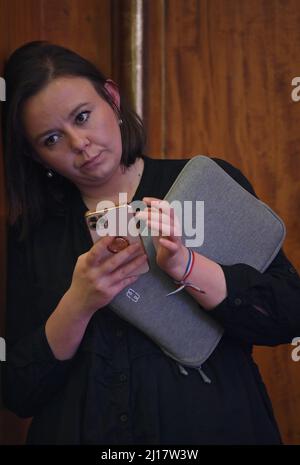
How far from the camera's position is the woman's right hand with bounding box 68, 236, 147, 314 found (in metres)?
0.80

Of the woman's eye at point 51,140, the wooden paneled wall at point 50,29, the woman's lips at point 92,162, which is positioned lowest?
the woman's lips at point 92,162

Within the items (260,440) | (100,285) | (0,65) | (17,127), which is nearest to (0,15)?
(0,65)

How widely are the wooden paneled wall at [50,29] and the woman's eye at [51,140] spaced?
5.1 inches

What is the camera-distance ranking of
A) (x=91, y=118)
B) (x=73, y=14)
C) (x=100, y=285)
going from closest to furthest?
1. (x=100, y=285)
2. (x=91, y=118)
3. (x=73, y=14)

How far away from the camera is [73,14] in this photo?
127cm

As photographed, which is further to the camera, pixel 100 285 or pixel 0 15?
pixel 0 15

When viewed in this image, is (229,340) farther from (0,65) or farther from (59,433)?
(0,65)

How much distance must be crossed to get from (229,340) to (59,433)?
27cm

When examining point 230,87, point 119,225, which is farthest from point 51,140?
point 230,87

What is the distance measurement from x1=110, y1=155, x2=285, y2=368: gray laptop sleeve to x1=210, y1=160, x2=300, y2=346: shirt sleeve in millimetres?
30

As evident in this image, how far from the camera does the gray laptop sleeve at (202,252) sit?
2.83ft

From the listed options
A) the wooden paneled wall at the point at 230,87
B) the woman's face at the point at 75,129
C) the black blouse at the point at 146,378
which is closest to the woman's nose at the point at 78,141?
the woman's face at the point at 75,129

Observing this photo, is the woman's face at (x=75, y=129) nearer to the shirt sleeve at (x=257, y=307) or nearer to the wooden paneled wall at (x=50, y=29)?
the wooden paneled wall at (x=50, y=29)
